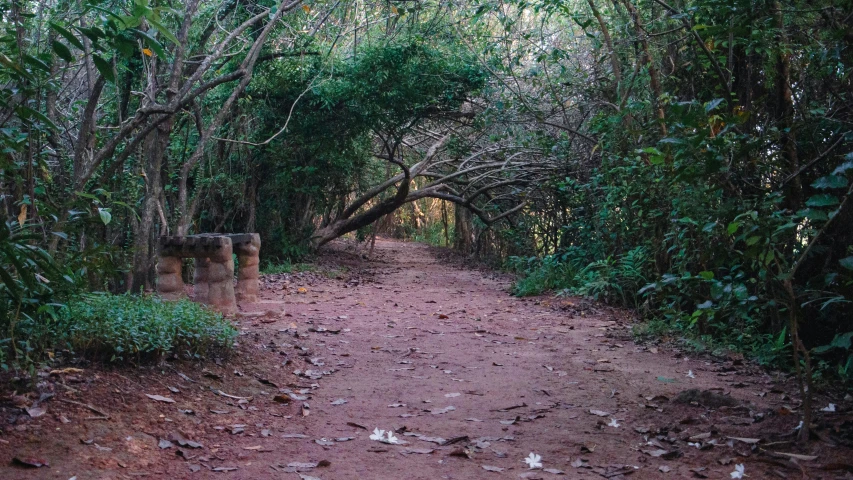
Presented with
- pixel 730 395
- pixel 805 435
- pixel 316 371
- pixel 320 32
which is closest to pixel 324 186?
pixel 320 32

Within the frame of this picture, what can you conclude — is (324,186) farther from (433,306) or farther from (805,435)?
(805,435)

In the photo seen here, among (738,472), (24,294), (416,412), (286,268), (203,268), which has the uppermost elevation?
(24,294)

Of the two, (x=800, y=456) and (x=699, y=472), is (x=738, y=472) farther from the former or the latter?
(x=800, y=456)

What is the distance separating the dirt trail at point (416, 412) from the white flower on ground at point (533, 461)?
0.04 meters

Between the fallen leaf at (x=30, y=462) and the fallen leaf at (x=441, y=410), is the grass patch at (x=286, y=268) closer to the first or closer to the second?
the fallen leaf at (x=441, y=410)

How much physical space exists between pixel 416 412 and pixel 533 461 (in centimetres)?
125

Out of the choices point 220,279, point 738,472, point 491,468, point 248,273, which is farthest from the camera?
point 248,273

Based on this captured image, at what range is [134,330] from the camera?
452 cm

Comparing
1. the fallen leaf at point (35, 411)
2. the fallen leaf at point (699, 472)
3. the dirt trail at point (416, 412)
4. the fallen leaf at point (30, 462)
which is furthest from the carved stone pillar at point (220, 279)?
the fallen leaf at point (699, 472)

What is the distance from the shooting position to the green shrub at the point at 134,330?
436 cm

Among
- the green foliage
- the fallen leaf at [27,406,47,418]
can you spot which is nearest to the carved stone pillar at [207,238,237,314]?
the green foliage

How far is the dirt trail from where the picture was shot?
354cm

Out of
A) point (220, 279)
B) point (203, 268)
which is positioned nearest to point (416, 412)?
point (220, 279)

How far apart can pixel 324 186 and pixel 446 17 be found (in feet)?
15.3
